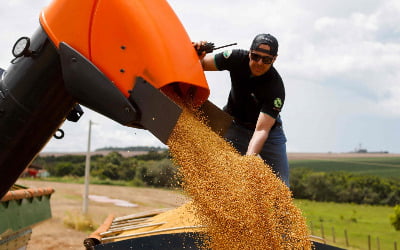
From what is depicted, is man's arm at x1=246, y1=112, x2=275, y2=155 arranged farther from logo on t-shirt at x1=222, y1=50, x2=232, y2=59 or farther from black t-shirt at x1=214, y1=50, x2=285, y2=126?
logo on t-shirt at x1=222, y1=50, x2=232, y2=59

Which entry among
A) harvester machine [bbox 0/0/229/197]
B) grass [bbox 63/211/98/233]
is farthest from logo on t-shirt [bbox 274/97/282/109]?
grass [bbox 63/211/98/233]

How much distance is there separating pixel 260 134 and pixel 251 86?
40 centimetres

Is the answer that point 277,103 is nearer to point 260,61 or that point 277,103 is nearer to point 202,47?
point 260,61

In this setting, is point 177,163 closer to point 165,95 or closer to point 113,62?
point 165,95

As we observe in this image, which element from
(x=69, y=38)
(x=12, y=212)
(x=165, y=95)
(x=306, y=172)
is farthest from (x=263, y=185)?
(x=306, y=172)

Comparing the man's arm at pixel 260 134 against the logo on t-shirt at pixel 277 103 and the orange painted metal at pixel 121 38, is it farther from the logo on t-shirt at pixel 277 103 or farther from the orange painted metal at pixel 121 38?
the orange painted metal at pixel 121 38

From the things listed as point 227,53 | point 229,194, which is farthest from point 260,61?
point 229,194

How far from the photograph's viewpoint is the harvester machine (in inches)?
75.3

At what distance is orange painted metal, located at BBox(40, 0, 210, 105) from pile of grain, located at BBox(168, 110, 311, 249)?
1.02ft

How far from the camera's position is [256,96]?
312 centimetres

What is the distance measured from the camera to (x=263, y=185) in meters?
2.20

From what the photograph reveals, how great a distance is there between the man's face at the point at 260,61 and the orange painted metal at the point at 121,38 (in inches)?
37.0

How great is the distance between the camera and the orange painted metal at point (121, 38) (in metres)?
1.91

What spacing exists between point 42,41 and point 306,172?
78.7 ft
